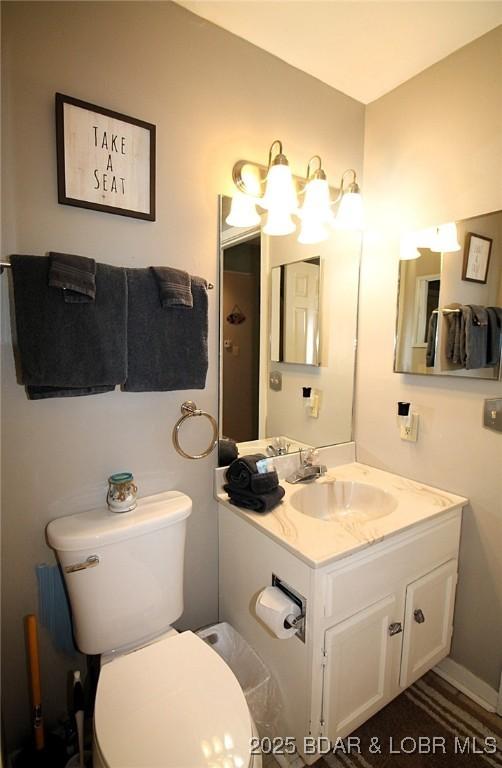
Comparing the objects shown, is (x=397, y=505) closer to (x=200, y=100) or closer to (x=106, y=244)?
(x=106, y=244)

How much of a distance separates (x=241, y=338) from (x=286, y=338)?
0.23 meters

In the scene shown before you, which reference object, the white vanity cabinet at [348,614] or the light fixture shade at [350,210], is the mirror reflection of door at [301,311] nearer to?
the light fixture shade at [350,210]

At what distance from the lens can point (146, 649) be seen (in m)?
1.10

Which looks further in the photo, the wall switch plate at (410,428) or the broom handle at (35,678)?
the wall switch plate at (410,428)

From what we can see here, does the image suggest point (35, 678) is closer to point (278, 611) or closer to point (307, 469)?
point (278, 611)

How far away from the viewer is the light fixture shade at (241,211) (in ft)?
4.54

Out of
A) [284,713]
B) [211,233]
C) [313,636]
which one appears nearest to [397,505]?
[313,636]

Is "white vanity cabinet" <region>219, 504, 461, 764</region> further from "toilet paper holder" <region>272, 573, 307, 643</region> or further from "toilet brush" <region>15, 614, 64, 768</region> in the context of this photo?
"toilet brush" <region>15, 614, 64, 768</region>

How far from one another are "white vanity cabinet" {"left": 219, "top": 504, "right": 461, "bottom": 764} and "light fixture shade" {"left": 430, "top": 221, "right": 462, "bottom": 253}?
1.00 m

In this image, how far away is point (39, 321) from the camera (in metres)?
0.98

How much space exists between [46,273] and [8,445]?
501mm

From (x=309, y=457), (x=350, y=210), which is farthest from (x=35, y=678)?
(x=350, y=210)

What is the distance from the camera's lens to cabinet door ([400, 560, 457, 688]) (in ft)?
4.44

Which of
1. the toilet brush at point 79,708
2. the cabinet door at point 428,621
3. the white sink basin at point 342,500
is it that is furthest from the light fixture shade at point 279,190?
the toilet brush at point 79,708
